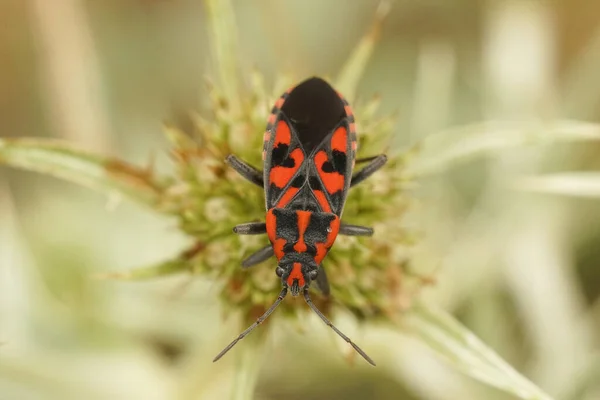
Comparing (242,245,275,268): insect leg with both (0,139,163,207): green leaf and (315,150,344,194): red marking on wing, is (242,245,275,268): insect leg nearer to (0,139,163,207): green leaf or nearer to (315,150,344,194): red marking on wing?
(315,150,344,194): red marking on wing

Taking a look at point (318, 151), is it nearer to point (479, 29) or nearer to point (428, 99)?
point (428, 99)

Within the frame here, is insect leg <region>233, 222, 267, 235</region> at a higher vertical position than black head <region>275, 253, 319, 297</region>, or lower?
higher

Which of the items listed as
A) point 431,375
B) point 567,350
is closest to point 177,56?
point 431,375

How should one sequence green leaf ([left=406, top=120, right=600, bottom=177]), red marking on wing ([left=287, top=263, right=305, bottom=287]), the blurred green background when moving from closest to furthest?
red marking on wing ([left=287, top=263, right=305, bottom=287])
green leaf ([left=406, top=120, right=600, bottom=177])
the blurred green background

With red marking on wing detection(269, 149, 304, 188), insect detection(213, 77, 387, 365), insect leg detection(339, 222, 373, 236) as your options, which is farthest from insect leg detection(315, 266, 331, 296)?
red marking on wing detection(269, 149, 304, 188)

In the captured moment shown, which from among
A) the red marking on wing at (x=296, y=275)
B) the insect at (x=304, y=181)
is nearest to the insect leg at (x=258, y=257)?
the insect at (x=304, y=181)

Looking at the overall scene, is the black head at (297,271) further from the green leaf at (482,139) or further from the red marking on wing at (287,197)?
the green leaf at (482,139)

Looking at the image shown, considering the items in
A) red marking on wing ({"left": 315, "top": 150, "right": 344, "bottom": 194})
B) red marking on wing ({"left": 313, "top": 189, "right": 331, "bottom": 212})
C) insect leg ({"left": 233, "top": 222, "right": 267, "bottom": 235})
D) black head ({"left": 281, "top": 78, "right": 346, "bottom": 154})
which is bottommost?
insect leg ({"left": 233, "top": 222, "right": 267, "bottom": 235})
